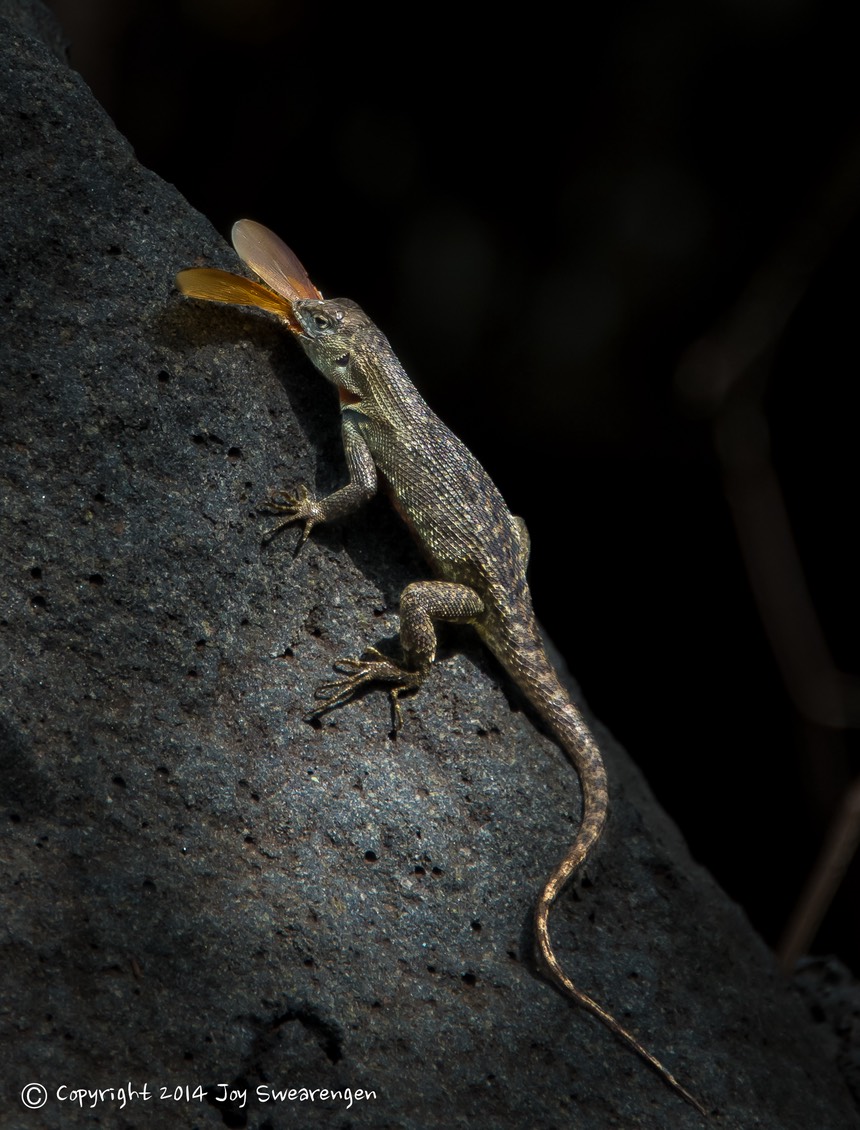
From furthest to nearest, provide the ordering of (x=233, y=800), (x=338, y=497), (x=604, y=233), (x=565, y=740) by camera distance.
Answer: (x=604, y=233), (x=565, y=740), (x=338, y=497), (x=233, y=800)

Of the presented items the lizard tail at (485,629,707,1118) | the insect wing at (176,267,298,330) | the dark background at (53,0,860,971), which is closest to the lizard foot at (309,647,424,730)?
the lizard tail at (485,629,707,1118)

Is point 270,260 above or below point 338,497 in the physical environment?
above

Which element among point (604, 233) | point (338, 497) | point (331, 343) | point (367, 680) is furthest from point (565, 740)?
point (604, 233)

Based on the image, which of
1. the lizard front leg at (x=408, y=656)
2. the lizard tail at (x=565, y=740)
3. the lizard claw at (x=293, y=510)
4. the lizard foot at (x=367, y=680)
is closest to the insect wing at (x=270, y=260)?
the lizard claw at (x=293, y=510)

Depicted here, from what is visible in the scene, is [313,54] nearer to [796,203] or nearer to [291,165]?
[291,165]

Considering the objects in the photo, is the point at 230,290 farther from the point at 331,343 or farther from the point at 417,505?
the point at 417,505

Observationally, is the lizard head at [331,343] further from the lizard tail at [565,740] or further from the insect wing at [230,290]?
the lizard tail at [565,740]
